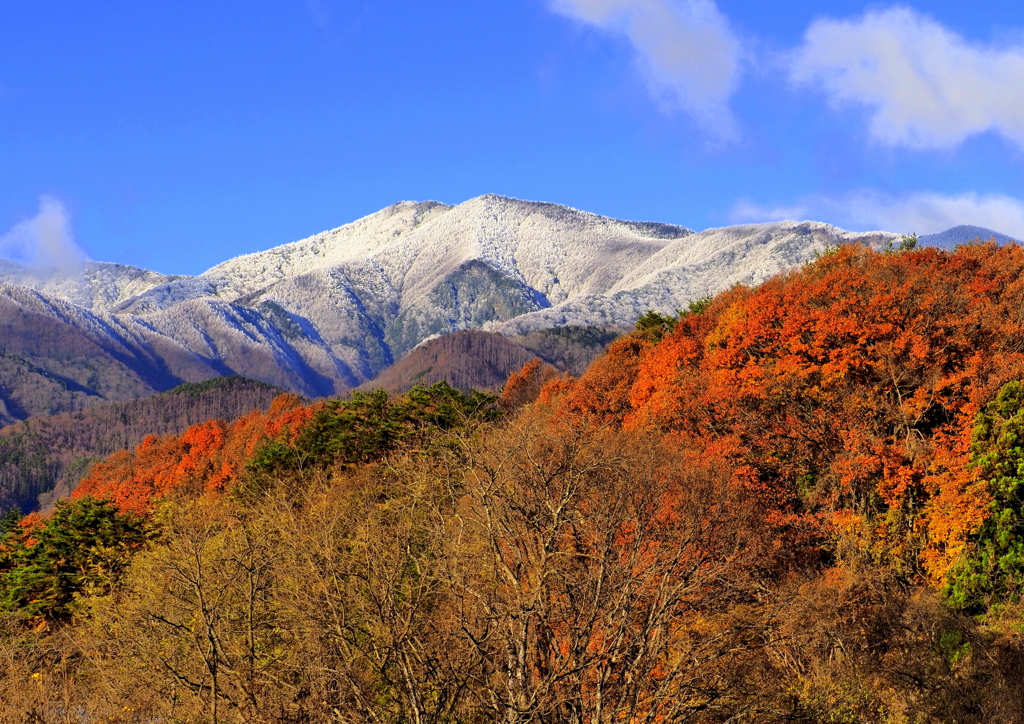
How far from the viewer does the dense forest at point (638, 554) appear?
12578 millimetres

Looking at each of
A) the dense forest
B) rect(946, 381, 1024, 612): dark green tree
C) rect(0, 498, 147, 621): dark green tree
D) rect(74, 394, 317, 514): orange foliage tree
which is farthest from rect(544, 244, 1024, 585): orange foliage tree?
rect(74, 394, 317, 514): orange foliage tree

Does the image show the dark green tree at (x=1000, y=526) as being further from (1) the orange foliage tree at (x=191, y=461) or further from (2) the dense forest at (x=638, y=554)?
(1) the orange foliage tree at (x=191, y=461)

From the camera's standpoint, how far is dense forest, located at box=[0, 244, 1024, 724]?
12.6 meters

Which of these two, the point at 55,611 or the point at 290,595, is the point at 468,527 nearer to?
the point at 290,595

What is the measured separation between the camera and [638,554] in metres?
14.4

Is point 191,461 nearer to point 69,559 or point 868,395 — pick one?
point 69,559

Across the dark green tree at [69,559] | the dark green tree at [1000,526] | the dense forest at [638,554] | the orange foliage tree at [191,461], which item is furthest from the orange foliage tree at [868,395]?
the orange foliage tree at [191,461]

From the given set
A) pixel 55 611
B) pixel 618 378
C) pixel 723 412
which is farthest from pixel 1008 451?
pixel 55 611

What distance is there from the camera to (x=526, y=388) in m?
115

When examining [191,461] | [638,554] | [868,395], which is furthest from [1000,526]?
[191,461]

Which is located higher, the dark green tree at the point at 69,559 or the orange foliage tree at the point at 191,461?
the orange foliage tree at the point at 191,461

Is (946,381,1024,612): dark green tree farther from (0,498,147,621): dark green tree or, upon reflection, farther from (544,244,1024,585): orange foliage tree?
(0,498,147,621): dark green tree

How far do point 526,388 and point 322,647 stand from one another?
99.0m

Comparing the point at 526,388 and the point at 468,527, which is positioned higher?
the point at 526,388
